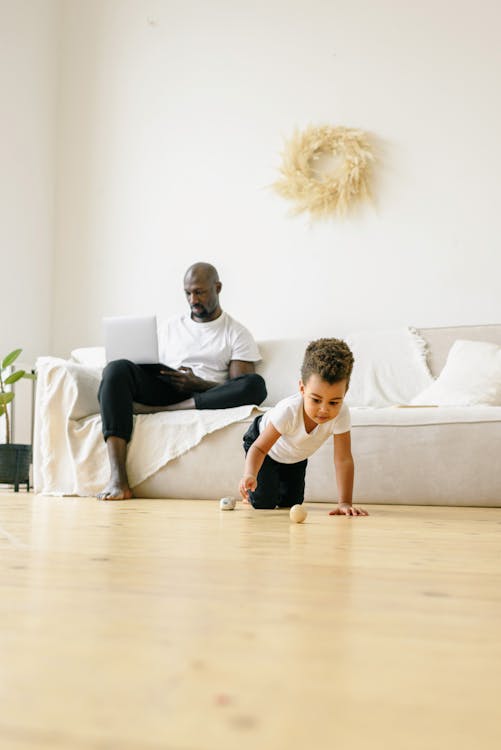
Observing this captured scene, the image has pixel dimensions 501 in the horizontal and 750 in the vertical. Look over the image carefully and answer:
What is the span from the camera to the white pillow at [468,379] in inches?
124

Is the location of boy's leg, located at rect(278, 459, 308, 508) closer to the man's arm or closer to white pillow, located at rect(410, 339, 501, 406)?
the man's arm

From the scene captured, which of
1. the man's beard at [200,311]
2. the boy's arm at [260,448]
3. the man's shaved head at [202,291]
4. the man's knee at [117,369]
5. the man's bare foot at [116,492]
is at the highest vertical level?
the man's shaved head at [202,291]

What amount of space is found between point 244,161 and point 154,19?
97cm

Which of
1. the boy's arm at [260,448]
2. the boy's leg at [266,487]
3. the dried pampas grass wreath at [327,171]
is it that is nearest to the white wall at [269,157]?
the dried pampas grass wreath at [327,171]

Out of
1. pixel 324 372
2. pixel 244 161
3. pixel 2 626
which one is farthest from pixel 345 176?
pixel 2 626

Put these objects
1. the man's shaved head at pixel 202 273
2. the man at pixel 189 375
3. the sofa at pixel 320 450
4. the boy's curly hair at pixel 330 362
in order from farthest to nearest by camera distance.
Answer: the man's shaved head at pixel 202 273, the man at pixel 189 375, the sofa at pixel 320 450, the boy's curly hair at pixel 330 362

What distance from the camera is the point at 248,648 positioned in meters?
0.62

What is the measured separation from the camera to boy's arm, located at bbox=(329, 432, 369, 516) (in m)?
2.26

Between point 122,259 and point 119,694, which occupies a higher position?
point 122,259

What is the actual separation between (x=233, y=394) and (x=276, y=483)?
67 cm

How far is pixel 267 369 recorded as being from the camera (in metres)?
3.68

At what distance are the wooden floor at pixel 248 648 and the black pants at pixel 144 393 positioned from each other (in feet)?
5.29

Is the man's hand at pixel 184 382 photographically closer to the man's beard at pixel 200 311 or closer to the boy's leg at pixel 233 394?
the boy's leg at pixel 233 394

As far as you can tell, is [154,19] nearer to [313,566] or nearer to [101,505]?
[101,505]
